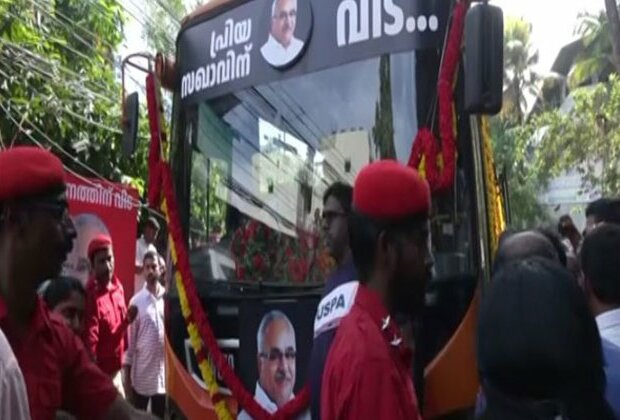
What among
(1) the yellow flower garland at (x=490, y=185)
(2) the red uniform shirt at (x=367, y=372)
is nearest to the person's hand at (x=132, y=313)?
(1) the yellow flower garland at (x=490, y=185)

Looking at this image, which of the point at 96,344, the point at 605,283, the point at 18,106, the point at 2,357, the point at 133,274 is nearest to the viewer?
the point at 2,357

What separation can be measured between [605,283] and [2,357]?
1.89 metres

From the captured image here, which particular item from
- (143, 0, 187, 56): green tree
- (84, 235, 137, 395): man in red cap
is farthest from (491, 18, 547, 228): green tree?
(84, 235, 137, 395): man in red cap

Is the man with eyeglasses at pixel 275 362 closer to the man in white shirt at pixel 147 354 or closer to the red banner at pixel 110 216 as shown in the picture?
the man in white shirt at pixel 147 354

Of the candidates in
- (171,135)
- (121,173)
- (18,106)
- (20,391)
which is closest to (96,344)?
(171,135)

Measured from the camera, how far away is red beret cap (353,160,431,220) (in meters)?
3.12

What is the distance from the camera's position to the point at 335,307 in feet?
11.3

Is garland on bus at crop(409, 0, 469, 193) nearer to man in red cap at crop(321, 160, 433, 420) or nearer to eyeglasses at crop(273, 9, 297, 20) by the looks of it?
eyeglasses at crop(273, 9, 297, 20)

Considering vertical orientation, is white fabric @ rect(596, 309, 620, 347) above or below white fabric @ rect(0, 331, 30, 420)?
above

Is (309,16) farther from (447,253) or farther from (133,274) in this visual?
(133,274)

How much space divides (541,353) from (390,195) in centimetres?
99

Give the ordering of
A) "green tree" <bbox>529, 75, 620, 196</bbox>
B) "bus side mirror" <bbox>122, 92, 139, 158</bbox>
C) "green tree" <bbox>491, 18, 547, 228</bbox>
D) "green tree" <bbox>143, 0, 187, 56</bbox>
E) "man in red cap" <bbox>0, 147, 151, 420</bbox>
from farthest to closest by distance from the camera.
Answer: "green tree" <bbox>491, 18, 547, 228</bbox>
"green tree" <bbox>529, 75, 620, 196</bbox>
"green tree" <bbox>143, 0, 187, 56</bbox>
"bus side mirror" <bbox>122, 92, 139, 158</bbox>
"man in red cap" <bbox>0, 147, 151, 420</bbox>

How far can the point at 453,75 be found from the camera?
4930 mm

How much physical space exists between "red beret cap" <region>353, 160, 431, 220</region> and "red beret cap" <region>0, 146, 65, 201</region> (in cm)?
81
